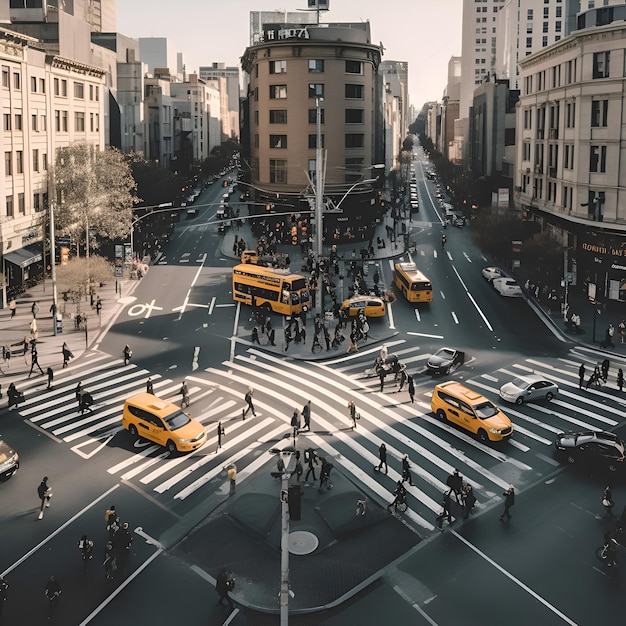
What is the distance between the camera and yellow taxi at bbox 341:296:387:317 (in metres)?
51.8

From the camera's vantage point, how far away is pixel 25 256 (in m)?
55.8

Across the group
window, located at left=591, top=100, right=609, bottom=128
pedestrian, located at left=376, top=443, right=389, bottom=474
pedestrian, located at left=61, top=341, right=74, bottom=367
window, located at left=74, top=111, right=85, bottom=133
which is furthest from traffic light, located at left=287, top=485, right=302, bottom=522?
window, located at left=74, top=111, right=85, bottom=133

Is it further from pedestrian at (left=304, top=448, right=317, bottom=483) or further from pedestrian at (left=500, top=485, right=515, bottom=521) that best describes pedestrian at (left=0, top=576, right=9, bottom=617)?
pedestrian at (left=500, top=485, right=515, bottom=521)

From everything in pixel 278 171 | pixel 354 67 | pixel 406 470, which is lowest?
pixel 406 470

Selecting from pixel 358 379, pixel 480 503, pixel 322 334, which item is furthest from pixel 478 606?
pixel 322 334

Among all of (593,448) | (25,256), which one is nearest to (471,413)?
(593,448)

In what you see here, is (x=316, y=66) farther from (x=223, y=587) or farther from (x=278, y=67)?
(x=223, y=587)

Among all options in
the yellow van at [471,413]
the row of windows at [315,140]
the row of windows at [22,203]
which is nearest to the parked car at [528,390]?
the yellow van at [471,413]

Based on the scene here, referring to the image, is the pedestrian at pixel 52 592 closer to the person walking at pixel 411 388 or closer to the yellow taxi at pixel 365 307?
the person walking at pixel 411 388

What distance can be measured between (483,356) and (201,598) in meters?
27.7

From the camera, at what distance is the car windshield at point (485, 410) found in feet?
103

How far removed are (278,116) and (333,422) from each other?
6185 cm

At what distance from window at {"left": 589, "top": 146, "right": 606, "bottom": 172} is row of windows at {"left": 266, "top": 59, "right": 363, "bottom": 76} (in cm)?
3850

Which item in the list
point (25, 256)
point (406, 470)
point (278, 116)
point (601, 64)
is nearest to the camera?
point (406, 470)
